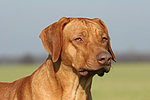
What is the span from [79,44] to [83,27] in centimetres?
32

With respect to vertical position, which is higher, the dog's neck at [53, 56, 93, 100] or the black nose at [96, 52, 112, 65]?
the black nose at [96, 52, 112, 65]

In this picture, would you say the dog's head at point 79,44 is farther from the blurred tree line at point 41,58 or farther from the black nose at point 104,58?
the blurred tree line at point 41,58

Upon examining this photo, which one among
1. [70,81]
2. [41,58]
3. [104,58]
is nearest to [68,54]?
[70,81]

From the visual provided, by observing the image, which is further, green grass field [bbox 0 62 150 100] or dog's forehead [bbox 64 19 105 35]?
green grass field [bbox 0 62 150 100]

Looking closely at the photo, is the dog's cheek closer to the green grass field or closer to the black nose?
the black nose

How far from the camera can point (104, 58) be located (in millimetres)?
4789

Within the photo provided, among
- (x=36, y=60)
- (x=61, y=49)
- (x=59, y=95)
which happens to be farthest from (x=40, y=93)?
(x=36, y=60)

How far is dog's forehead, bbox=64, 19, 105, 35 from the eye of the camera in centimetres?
521

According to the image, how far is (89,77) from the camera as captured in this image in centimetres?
540

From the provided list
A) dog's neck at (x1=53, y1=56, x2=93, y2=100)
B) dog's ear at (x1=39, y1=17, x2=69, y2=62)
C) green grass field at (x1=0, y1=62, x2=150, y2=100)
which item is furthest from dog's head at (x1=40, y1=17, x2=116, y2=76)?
green grass field at (x1=0, y1=62, x2=150, y2=100)

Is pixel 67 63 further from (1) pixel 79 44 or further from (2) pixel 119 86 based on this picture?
(2) pixel 119 86

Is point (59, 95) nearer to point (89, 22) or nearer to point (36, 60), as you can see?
point (89, 22)

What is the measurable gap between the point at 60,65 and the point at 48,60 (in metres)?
0.28

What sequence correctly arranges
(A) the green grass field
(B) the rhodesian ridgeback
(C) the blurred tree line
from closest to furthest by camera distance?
(B) the rhodesian ridgeback
(A) the green grass field
(C) the blurred tree line
